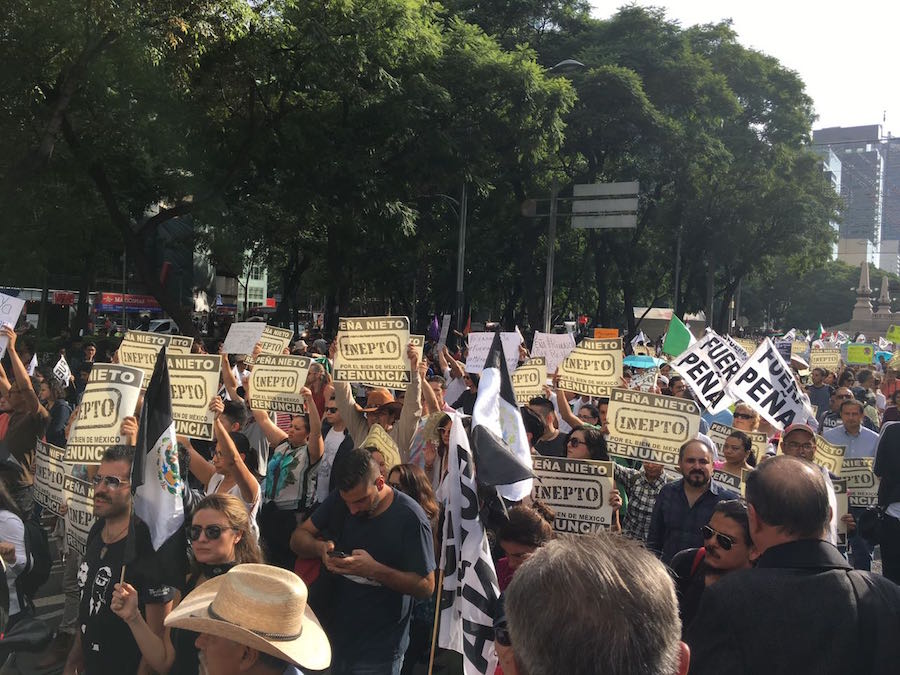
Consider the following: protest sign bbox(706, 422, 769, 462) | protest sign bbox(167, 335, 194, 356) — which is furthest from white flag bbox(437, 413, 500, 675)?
protest sign bbox(167, 335, 194, 356)

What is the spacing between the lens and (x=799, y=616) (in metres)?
2.74

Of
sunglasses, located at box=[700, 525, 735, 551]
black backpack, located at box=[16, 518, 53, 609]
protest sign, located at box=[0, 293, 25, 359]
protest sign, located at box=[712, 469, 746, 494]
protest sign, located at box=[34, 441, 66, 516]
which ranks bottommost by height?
black backpack, located at box=[16, 518, 53, 609]

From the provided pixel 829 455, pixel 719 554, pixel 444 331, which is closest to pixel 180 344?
pixel 829 455

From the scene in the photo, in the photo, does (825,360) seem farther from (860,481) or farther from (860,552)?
(860,481)

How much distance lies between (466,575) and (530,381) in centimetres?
471

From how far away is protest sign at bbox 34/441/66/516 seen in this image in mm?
5594

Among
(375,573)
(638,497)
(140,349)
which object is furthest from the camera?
(140,349)

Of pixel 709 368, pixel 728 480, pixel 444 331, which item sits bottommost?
pixel 728 480

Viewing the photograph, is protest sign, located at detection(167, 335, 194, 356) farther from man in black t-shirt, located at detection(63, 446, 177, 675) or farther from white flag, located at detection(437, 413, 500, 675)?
white flag, located at detection(437, 413, 500, 675)

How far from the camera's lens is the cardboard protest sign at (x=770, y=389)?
24.9 ft

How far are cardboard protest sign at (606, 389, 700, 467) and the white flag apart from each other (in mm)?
2015

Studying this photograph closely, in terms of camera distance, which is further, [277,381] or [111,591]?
[277,381]

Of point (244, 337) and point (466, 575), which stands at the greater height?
point (244, 337)

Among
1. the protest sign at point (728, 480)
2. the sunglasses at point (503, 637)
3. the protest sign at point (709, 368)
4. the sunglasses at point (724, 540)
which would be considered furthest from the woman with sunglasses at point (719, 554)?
the protest sign at point (709, 368)
